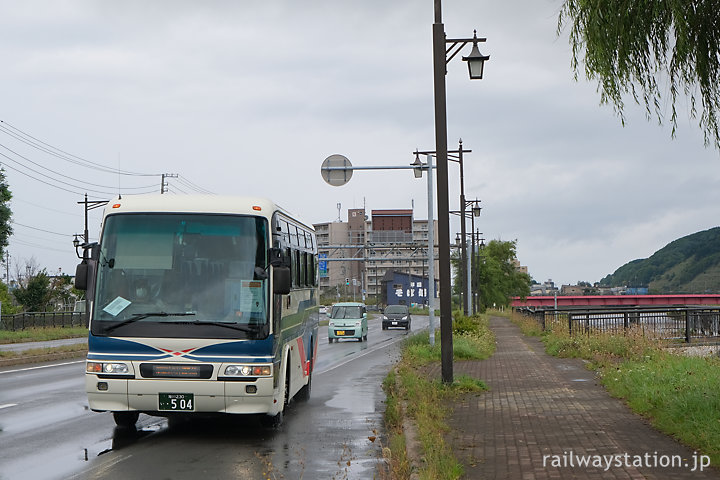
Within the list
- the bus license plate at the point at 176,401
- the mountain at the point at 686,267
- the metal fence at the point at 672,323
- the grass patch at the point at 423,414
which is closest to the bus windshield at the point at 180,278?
the bus license plate at the point at 176,401

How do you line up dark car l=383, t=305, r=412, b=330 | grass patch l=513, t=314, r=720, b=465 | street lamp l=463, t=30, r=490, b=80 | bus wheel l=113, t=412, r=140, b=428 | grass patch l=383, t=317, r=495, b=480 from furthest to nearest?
dark car l=383, t=305, r=412, b=330
street lamp l=463, t=30, r=490, b=80
bus wheel l=113, t=412, r=140, b=428
grass patch l=513, t=314, r=720, b=465
grass patch l=383, t=317, r=495, b=480

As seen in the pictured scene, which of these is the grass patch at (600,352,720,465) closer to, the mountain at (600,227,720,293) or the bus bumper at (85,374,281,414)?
the bus bumper at (85,374,281,414)

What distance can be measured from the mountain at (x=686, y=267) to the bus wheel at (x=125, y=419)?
15465cm

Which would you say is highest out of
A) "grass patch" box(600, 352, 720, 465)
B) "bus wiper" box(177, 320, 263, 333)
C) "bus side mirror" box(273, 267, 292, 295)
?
"bus side mirror" box(273, 267, 292, 295)

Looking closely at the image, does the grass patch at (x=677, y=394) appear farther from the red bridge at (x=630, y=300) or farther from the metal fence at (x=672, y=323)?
the red bridge at (x=630, y=300)

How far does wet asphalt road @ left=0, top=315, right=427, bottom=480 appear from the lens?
8367 mm

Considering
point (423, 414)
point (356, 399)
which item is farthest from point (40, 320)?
point (423, 414)

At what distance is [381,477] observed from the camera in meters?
7.44

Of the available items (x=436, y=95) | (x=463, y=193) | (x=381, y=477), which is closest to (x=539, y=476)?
(x=381, y=477)

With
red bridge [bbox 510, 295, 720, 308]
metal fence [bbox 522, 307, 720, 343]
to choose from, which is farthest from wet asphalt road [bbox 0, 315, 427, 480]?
red bridge [bbox 510, 295, 720, 308]

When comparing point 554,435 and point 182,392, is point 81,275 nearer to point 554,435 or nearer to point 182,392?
point 182,392

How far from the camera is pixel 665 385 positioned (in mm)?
12312

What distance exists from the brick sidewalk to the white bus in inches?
108

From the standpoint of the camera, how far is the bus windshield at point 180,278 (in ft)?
32.7
